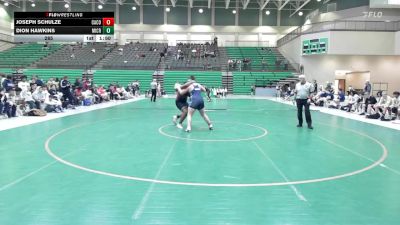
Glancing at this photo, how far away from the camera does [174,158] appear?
7.31 meters

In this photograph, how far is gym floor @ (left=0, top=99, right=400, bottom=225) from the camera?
4.30m

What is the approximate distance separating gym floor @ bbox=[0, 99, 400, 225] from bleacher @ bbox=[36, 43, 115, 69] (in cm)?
3183

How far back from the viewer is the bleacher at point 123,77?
37.0m

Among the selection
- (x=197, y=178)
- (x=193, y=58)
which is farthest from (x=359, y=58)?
(x=197, y=178)

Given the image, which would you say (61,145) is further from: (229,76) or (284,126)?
(229,76)

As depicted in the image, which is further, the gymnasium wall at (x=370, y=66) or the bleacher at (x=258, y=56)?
the bleacher at (x=258, y=56)

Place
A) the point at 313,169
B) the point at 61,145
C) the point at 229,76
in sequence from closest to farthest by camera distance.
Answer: the point at 313,169, the point at 61,145, the point at 229,76

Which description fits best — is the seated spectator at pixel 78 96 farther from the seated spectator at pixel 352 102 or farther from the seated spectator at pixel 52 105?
the seated spectator at pixel 352 102

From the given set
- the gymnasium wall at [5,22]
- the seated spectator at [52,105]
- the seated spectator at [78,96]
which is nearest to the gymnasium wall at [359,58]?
the seated spectator at [78,96]

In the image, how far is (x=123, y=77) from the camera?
37688 mm

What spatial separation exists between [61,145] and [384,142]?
8.50 metres

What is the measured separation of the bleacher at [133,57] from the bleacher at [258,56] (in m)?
9.36

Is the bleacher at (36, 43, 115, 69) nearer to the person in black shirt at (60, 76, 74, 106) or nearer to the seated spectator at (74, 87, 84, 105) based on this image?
the seated spectator at (74, 87, 84, 105)

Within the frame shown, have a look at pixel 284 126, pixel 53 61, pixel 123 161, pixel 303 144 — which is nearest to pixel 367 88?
pixel 284 126
